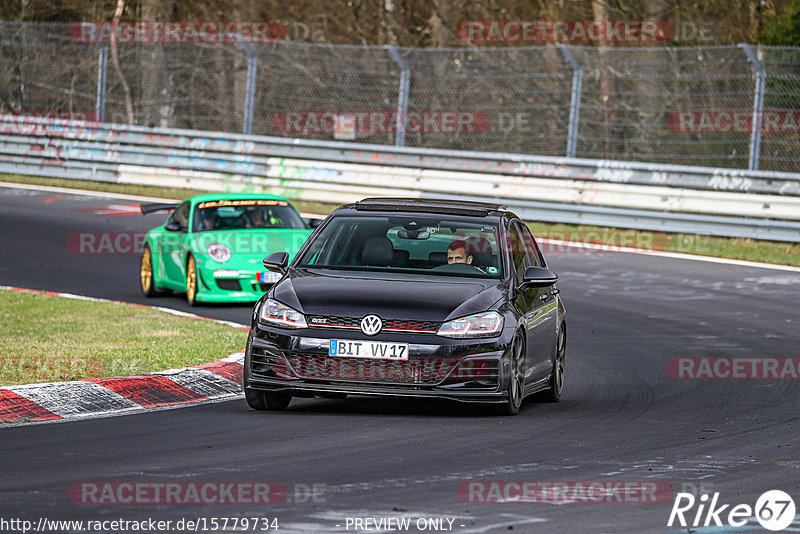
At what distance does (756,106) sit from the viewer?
70.5 feet

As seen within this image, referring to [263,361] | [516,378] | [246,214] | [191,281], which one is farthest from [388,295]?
[246,214]

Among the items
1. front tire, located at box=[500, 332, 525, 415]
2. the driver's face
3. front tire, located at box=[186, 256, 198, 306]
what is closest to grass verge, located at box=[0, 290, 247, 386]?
front tire, located at box=[186, 256, 198, 306]

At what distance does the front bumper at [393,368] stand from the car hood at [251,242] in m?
7.23

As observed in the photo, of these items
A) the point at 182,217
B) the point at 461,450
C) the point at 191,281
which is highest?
the point at 182,217

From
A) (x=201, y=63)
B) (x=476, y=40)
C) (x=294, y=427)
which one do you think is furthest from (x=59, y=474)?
(x=476, y=40)

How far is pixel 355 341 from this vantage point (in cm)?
907

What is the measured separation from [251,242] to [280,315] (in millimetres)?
7494

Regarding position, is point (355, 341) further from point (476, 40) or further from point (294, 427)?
point (476, 40)

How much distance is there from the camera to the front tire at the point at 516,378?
9.41 m

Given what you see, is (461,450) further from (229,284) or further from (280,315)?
(229,284)

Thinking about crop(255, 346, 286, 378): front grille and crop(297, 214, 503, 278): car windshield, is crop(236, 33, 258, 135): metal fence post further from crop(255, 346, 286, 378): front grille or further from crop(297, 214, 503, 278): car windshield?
crop(255, 346, 286, 378): front grille

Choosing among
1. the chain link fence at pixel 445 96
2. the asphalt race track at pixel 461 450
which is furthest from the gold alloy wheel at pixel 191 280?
the chain link fence at pixel 445 96

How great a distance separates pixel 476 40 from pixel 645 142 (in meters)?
15.6

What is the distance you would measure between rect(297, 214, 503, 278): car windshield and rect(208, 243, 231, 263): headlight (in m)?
6.12
